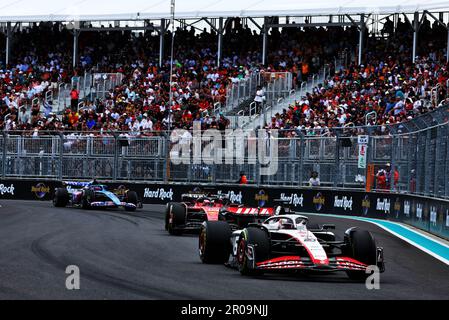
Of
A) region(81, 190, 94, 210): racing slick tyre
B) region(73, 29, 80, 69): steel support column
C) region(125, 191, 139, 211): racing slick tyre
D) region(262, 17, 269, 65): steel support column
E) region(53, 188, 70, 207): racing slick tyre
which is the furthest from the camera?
region(73, 29, 80, 69): steel support column

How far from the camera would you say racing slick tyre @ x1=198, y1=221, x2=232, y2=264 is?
14539 millimetres

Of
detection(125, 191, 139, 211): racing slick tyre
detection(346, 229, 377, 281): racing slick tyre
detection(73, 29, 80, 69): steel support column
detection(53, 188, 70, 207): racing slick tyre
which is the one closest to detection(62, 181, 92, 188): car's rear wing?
detection(53, 188, 70, 207): racing slick tyre

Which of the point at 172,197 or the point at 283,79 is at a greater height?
the point at 283,79

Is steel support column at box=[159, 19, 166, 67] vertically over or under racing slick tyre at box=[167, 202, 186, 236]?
over

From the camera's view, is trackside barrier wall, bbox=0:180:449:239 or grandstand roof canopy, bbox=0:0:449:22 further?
grandstand roof canopy, bbox=0:0:449:22

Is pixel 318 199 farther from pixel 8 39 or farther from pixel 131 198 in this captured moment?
pixel 8 39

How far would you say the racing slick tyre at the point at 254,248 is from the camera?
42.8 ft

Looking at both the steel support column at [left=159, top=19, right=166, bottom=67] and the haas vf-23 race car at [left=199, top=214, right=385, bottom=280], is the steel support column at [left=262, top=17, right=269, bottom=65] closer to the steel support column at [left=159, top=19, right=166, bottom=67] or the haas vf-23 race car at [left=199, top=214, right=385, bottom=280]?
the steel support column at [left=159, top=19, right=166, bottom=67]

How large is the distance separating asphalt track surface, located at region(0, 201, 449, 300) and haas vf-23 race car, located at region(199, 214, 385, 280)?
19cm
